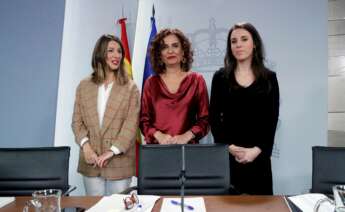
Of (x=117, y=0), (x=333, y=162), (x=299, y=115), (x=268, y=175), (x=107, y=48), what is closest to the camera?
(x=333, y=162)

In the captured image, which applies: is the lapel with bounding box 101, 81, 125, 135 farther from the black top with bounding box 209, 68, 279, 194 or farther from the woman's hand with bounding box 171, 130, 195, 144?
the black top with bounding box 209, 68, 279, 194

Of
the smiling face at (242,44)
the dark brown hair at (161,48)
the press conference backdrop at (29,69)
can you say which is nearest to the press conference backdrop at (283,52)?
the press conference backdrop at (29,69)

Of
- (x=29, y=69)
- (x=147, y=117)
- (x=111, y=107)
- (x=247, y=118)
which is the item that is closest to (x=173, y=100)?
(x=147, y=117)

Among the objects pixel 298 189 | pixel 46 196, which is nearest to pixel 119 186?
pixel 46 196

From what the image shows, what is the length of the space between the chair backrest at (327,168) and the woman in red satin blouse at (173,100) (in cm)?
88

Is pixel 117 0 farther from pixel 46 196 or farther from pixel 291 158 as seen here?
pixel 46 196

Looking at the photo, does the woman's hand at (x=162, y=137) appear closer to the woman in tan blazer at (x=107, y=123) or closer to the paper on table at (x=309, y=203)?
the woman in tan blazer at (x=107, y=123)

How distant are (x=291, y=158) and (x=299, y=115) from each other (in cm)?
41

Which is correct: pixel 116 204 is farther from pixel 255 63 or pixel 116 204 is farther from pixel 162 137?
pixel 255 63

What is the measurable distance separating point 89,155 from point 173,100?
74cm

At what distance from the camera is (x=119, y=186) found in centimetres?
248

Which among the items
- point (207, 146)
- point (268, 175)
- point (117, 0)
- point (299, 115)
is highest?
point (117, 0)

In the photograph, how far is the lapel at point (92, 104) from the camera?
2.48 meters

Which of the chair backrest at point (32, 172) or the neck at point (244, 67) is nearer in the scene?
the chair backrest at point (32, 172)
